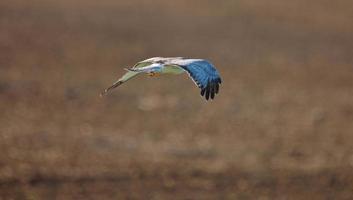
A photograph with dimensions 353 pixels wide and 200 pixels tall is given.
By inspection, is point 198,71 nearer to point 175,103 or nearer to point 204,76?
point 204,76

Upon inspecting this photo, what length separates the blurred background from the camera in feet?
39.7

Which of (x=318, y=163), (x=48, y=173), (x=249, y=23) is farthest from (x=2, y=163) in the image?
(x=249, y=23)

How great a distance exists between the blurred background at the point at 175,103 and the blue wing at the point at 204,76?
4.40 meters

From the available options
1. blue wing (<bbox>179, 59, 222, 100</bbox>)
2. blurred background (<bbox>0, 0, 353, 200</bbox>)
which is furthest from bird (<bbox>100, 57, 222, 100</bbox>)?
blurred background (<bbox>0, 0, 353, 200</bbox>)

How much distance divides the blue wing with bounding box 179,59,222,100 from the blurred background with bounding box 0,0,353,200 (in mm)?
4398

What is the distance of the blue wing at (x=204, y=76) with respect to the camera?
6.93 meters

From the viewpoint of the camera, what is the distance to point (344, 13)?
24109mm

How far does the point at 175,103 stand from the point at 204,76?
355 inches

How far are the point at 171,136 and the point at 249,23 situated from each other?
9185mm

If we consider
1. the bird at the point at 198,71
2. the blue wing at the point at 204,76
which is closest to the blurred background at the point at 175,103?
the bird at the point at 198,71

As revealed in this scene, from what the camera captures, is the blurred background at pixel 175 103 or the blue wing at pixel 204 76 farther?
the blurred background at pixel 175 103

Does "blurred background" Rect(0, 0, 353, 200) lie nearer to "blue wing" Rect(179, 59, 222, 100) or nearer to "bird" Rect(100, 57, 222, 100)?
"bird" Rect(100, 57, 222, 100)

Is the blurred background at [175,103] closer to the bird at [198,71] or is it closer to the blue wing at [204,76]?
the bird at [198,71]

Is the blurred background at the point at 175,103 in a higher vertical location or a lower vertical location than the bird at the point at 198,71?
higher
